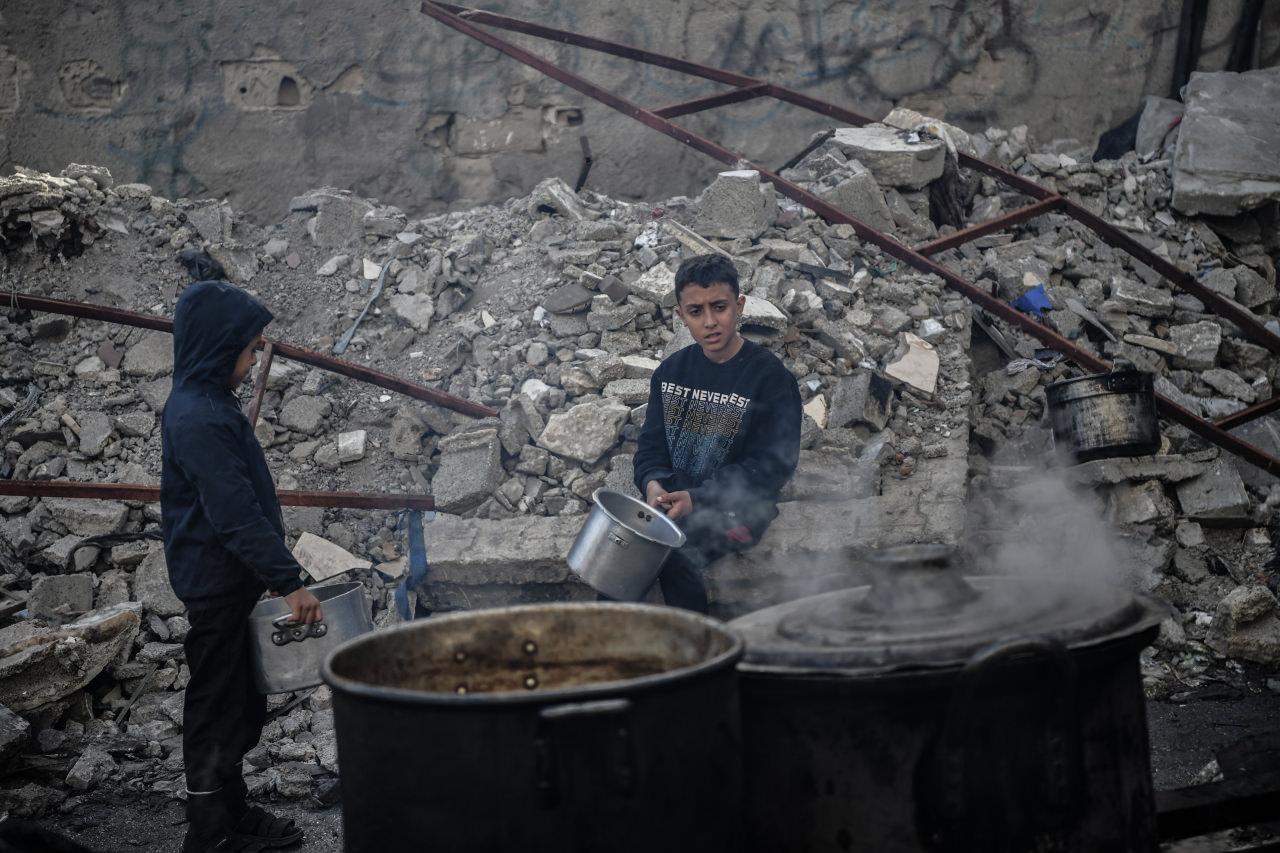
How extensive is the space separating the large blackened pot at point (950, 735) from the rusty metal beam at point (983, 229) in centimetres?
435

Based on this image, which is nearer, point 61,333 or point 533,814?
point 533,814

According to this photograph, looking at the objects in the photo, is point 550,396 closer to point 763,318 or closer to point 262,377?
point 763,318

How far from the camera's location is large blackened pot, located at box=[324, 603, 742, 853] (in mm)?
1676

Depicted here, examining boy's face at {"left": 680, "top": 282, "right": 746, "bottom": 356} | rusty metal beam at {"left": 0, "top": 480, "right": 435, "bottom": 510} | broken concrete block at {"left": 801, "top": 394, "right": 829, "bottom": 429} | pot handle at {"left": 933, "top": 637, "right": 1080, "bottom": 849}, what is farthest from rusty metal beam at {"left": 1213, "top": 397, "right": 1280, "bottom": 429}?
rusty metal beam at {"left": 0, "top": 480, "right": 435, "bottom": 510}

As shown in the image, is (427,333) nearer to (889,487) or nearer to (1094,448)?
(889,487)

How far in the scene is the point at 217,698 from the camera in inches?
134

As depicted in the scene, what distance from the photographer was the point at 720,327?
13.1 ft

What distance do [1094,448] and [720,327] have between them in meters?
2.00

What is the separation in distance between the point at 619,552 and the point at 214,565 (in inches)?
52.4

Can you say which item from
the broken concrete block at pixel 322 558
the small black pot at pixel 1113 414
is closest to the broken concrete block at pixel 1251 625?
the small black pot at pixel 1113 414

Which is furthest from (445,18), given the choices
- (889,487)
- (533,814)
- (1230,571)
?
(533,814)

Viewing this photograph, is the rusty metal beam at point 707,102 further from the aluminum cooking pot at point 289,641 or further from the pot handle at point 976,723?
the pot handle at point 976,723

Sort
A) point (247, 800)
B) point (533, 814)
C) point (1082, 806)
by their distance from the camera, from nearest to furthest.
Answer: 1. point (533, 814)
2. point (1082, 806)
3. point (247, 800)

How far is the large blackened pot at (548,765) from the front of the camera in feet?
5.50
